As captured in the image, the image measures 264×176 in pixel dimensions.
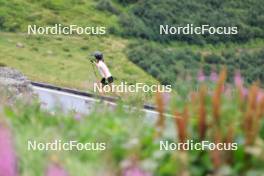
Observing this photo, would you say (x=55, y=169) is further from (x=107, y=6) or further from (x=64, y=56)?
(x=107, y=6)

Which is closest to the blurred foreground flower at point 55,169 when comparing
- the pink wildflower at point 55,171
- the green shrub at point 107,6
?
the pink wildflower at point 55,171

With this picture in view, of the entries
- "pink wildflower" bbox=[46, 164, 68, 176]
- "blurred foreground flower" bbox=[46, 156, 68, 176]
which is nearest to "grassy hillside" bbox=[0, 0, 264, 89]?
"blurred foreground flower" bbox=[46, 156, 68, 176]

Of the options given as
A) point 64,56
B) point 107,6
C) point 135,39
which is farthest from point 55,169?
point 107,6

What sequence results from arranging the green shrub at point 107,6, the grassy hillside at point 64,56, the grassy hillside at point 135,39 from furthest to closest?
1. the green shrub at point 107,6
2. the grassy hillside at point 135,39
3. the grassy hillside at point 64,56

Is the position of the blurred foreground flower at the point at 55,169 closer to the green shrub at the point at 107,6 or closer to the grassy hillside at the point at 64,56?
the grassy hillside at the point at 64,56

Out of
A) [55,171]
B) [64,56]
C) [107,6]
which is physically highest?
[107,6]

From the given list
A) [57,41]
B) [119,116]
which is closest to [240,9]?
[57,41]

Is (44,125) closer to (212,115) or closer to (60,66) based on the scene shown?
(212,115)

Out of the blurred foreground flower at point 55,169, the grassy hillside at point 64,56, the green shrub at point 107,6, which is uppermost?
the green shrub at point 107,6

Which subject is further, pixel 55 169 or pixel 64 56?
pixel 64 56

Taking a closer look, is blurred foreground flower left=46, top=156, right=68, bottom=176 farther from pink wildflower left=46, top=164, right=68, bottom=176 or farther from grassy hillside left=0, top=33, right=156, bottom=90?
grassy hillside left=0, top=33, right=156, bottom=90

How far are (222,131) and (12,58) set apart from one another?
1802 inches

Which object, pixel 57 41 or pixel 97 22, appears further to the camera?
pixel 97 22

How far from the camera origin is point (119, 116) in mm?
6703
